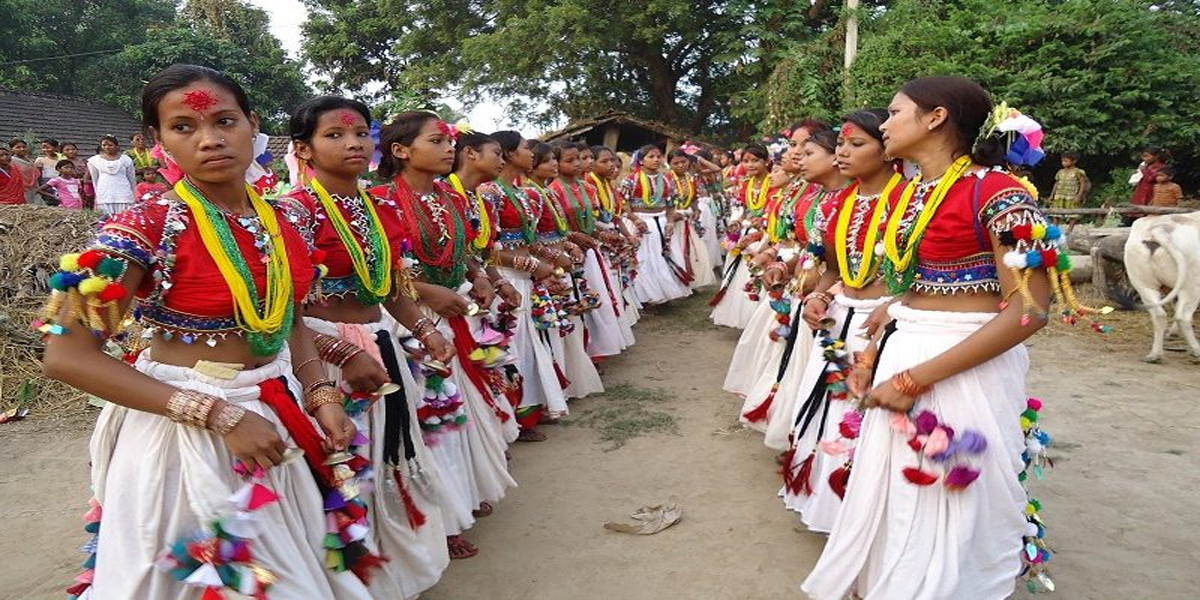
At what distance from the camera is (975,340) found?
2434mm

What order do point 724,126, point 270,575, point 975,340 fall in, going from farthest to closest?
point 724,126 → point 975,340 → point 270,575

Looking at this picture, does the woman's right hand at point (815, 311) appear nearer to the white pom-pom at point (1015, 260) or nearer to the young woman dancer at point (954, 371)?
the young woman dancer at point (954, 371)

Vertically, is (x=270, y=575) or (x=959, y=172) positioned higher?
(x=959, y=172)

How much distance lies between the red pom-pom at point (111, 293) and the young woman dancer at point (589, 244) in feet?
16.2

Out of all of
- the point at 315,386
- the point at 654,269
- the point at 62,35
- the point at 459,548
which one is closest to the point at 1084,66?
the point at 654,269

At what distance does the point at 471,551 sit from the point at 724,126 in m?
21.9

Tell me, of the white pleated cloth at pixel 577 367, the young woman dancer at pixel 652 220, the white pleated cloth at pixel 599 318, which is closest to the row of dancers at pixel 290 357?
the white pleated cloth at pixel 577 367

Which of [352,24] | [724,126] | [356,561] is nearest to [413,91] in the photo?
[356,561]

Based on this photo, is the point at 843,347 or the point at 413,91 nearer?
the point at 843,347

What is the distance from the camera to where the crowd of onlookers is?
33.2ft

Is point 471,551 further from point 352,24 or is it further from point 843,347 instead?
point 352,24

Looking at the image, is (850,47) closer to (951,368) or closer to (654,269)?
A: (654,269)

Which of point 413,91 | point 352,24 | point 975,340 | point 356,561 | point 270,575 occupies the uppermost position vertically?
point 352,24

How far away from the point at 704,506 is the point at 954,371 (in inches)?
85.2
